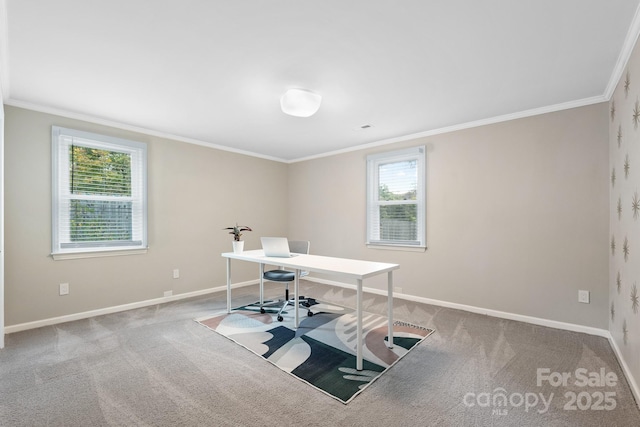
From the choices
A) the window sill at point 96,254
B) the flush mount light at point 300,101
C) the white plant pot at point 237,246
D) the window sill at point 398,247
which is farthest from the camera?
the window sill at point 398,247

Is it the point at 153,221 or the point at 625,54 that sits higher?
the point at 625,54

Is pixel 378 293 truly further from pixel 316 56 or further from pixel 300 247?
pixel 316 56

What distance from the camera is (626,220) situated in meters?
2.28

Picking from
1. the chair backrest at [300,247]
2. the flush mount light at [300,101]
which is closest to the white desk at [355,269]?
the chair backrest at [300,247]

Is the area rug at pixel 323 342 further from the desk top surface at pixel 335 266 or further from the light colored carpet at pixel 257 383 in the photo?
the desk top surface at pixel 335 266

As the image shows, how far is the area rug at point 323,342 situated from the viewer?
2189mm

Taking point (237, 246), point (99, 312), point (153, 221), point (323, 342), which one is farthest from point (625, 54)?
point (99, 312)

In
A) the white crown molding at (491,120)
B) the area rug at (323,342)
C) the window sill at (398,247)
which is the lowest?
the area rug at (323,342)

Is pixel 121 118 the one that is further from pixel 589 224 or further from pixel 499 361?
pixel 589 224

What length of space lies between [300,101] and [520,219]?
9.09 feet

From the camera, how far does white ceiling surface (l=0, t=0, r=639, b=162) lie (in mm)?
1743

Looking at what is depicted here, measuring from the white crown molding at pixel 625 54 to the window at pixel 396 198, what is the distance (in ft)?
6.23

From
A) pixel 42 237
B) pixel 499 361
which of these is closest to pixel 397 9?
pixel 499 361

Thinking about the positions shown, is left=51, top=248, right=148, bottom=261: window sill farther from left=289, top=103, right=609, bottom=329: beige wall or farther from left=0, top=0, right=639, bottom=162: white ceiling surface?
left=289, top=103, right=609, bottom=329: beige wall
